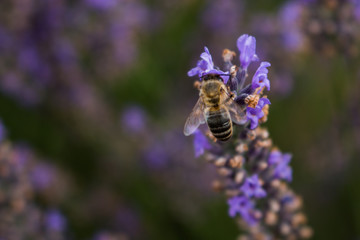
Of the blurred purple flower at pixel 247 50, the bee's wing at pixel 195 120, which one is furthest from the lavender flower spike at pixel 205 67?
the bee's wing at pixel 195 120

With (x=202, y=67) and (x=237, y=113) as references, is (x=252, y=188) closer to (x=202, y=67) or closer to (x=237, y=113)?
(x=237, y=113)

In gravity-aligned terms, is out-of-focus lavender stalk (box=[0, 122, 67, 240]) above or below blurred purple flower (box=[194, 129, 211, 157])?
above

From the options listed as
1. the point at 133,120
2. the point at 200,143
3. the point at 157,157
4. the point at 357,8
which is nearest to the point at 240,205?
the point at 200,143

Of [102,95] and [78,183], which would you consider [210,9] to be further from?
[78,183]

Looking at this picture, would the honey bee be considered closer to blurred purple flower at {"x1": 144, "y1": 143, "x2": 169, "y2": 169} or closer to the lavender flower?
the lavender flower

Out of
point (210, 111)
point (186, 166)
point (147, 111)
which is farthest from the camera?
point (147, 111)

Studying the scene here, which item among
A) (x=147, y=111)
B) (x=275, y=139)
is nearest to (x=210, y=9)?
(x=147, y=111)

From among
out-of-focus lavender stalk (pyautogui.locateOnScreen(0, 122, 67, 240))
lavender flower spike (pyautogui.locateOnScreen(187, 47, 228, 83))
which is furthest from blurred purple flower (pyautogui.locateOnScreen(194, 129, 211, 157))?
out-of-focus lavender stalk (pyautogui.locateOnScreen(0, 122, 67, 240))
